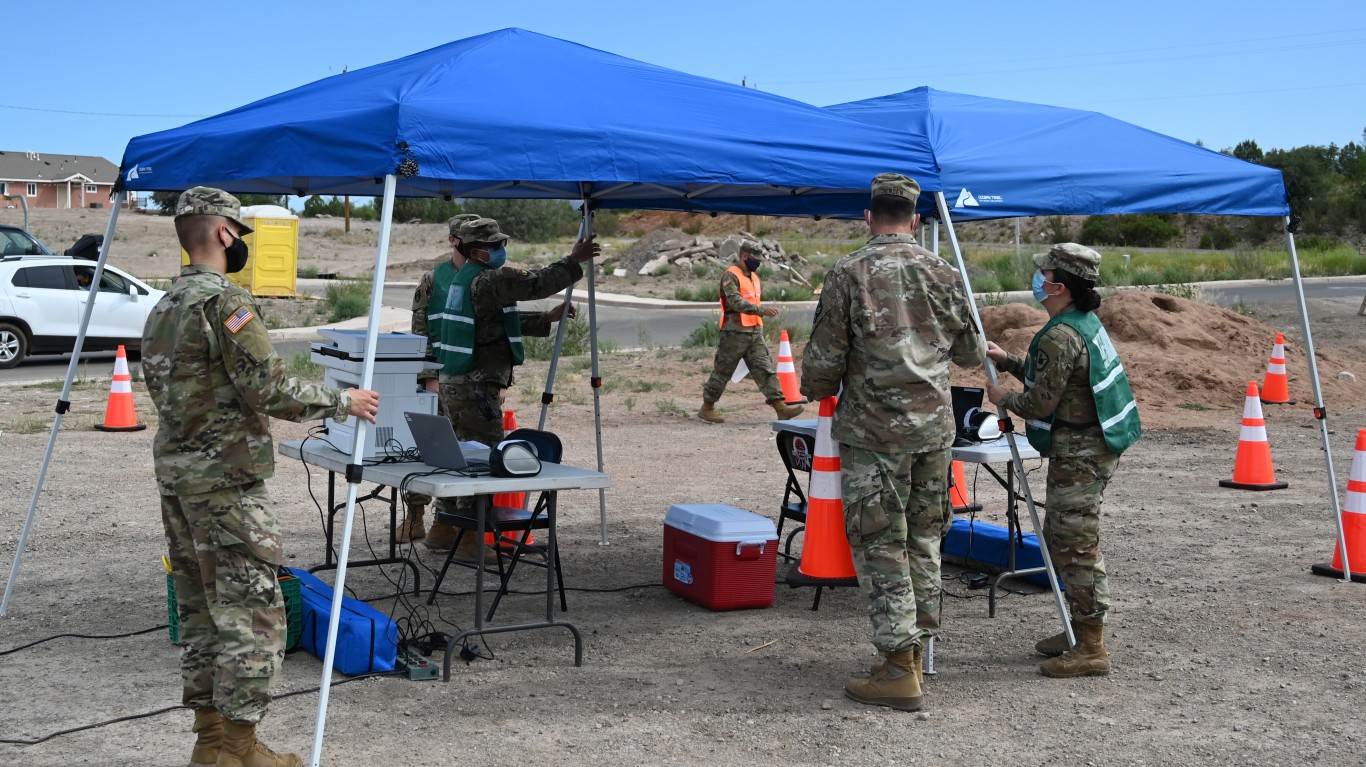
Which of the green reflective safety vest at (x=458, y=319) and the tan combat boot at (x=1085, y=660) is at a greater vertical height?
the green reflective safety vest at (x=458, y=319)

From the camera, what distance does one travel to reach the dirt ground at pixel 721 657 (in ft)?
16.8

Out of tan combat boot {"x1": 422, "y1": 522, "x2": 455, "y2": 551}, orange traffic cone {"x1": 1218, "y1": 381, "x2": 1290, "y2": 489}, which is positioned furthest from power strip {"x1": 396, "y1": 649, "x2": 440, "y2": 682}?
orange traffic cone {"x1": 1218, "y1": 381, "x2": 1290, "y2": 489}

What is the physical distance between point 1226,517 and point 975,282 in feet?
81.2

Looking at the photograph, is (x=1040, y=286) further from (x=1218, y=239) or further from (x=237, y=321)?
(x=1218, y=239)

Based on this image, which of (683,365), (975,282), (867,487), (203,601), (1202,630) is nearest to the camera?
(203,601)

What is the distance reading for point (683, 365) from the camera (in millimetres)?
18812

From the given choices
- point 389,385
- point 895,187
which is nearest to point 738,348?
point 389,385

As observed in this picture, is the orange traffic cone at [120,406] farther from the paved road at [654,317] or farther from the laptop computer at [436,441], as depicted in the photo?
the laptop computer at [436,441]

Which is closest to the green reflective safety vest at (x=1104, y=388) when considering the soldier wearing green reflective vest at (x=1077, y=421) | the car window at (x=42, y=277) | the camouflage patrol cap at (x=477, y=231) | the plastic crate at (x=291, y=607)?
the soldier wearing green reflective vest at (x=1077, y=421)

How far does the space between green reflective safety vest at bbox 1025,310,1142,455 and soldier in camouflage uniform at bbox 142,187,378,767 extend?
3.21 metres

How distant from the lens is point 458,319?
309 inches

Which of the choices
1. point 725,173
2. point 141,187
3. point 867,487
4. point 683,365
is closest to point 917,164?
point 725,173

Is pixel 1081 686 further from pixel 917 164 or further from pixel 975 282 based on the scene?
pixel 975 282

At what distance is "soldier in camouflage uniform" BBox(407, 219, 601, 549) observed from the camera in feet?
25.6
